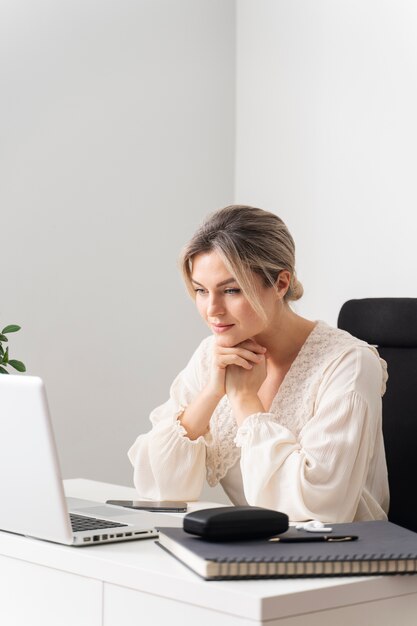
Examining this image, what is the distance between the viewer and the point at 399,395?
217 centimetres

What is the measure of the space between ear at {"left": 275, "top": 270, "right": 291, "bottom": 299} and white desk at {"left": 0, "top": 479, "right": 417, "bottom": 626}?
0.79 m

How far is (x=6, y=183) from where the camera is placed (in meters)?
2.87

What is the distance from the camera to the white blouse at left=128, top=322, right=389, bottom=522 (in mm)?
1707

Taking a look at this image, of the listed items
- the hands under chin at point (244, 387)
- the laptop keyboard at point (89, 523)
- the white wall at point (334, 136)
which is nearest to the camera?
the laptop keyboard at point (89, 523)

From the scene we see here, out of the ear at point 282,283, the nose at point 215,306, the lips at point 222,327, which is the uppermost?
the ear at point 282,283

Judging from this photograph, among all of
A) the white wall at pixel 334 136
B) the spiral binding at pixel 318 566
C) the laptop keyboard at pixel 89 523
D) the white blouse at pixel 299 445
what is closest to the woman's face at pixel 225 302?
the white blouse at pixel 299 445

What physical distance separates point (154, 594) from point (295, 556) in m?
0.18

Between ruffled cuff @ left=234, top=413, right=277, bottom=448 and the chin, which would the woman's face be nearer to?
the chin

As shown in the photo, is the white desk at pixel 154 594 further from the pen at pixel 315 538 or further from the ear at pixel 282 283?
the ear at pixel 282 283

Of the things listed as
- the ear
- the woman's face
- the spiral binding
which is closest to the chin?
the woman's face

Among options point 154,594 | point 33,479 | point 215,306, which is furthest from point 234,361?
point 154,594

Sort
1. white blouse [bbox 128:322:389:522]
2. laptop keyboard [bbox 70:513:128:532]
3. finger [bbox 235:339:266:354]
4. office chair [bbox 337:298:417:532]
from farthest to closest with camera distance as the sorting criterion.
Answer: office chair [bbox 337:298:417:532] → finger [bbox 235:339:266:354] → white blouse [bbox 128:322:389:522] → laptop keyboard [bbox 70:513:128:532]

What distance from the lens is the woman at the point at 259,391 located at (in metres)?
1.76

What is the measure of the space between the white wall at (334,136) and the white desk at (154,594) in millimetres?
1738
